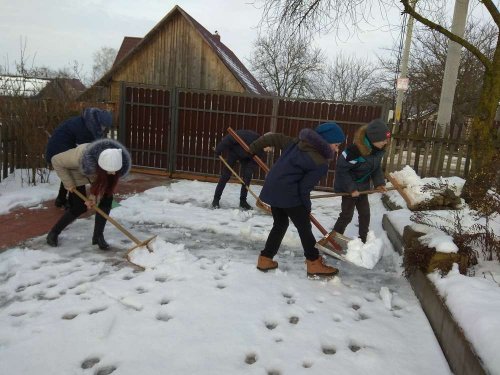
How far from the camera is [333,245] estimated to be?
4188 mm

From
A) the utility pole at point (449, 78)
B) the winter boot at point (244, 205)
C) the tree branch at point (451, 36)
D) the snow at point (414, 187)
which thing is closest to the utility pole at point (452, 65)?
the utility pole at point (449, 78)

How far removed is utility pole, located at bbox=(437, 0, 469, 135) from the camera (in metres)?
7.36

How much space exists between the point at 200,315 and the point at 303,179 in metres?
1.43

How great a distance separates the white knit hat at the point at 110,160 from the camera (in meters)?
3.68

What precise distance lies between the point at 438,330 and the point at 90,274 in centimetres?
280

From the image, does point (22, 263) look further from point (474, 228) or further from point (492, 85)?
point (492, 85)

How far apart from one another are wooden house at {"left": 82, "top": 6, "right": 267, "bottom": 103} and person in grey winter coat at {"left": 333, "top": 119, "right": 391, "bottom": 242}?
48.1ft

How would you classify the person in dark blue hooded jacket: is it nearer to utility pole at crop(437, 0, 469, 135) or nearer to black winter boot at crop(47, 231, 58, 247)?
black winter boot at crop(47, 231, 58, 247)

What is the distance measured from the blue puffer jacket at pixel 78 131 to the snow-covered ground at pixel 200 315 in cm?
105

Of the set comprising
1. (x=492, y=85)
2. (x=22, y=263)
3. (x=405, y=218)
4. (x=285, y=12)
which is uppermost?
(x=285, y=12)

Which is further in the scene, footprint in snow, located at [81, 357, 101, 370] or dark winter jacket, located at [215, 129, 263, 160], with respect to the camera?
dark winter jacket, located at [215, 129, 263, 160]

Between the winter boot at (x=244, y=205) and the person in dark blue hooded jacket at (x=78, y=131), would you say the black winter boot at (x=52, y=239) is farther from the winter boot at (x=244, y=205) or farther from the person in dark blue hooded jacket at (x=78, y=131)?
the winter boot at (x=244, y=205)

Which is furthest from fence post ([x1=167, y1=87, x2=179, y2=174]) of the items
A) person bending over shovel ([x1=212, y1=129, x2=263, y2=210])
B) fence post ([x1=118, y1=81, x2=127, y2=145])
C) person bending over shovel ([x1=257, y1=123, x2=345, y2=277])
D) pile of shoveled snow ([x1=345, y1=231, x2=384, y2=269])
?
pile of shoveled snow ([x1=345, y1=231, x2=384, y2=269])

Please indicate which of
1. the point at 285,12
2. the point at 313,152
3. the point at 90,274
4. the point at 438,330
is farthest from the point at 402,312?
the point at 285,12
